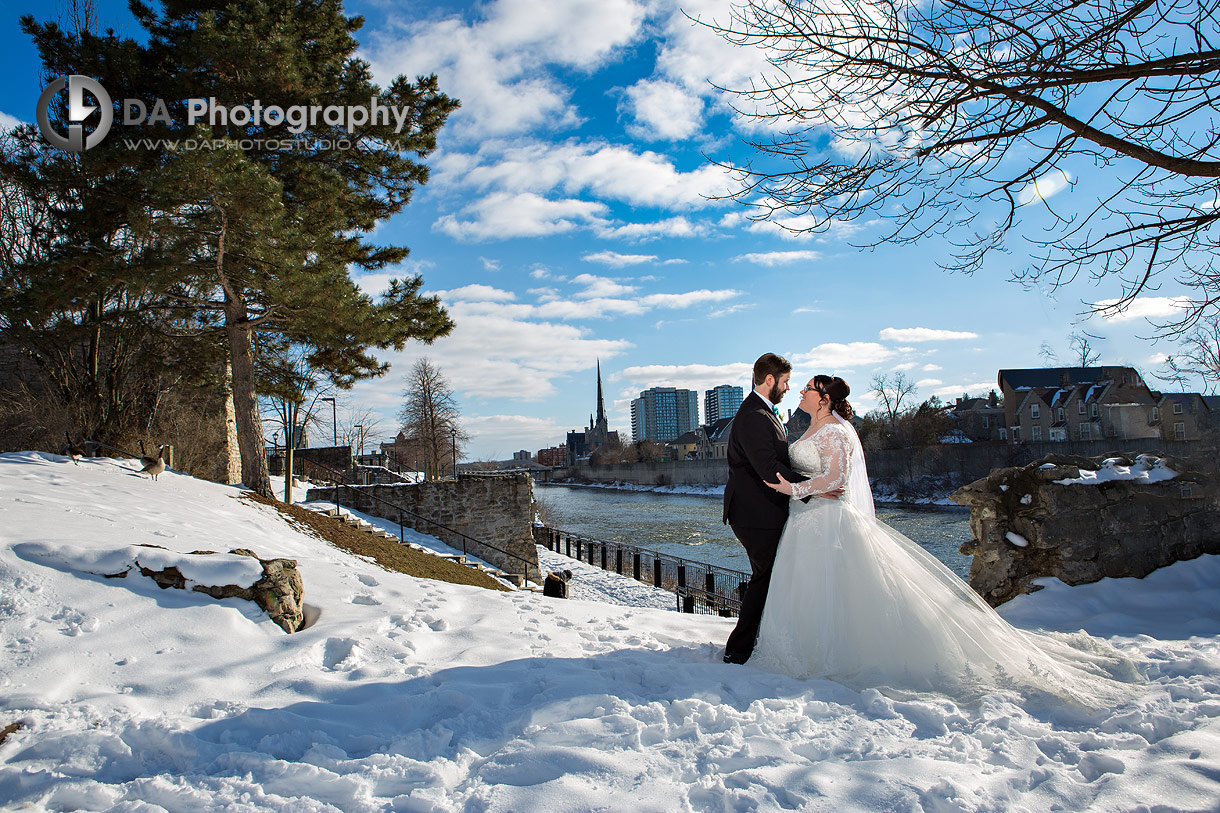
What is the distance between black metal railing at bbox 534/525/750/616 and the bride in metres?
7.66

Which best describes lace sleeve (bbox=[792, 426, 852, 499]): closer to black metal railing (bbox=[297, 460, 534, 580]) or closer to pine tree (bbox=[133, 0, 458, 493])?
Result: pine tree (bbox=[133, 0, 458, 493])

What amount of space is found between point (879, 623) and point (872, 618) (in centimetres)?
4

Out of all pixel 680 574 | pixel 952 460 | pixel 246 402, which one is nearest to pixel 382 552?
pixel 246 402

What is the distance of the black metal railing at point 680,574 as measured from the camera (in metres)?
15.0

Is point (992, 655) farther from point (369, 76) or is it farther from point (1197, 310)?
point (369, 76)

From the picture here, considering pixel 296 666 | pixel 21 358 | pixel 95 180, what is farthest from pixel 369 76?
pixel 296 666

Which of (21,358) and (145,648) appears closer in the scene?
(145,648)

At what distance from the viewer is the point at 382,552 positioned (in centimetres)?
1027

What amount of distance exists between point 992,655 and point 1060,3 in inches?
140

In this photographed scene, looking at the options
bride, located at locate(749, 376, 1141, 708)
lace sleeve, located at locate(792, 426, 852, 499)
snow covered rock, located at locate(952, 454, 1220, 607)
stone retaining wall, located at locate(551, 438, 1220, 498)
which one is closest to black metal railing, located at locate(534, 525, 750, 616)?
snow covered rock, located at locate(952, 454, 1220, 607)

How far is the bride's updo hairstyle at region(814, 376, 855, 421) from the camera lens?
4234 millimetres

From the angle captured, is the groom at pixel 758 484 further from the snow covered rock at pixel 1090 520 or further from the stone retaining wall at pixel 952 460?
the stone retaining wall at pixel 952 460

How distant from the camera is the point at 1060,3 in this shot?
3.37m

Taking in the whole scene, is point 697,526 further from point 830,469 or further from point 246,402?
point 830,469
